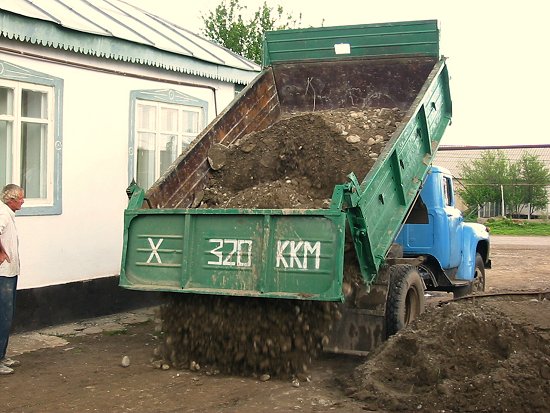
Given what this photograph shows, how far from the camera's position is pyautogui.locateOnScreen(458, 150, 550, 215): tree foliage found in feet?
138

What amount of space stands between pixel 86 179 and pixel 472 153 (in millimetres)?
41481

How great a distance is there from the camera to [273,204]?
7008 mm

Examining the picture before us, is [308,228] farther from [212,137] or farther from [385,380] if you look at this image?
[212,137]

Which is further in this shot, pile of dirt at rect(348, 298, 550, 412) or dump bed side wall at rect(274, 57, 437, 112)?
dump bed side wall at rect(274, 57, 437, 112)

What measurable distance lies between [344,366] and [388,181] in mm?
1909

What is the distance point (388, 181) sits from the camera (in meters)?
7.24

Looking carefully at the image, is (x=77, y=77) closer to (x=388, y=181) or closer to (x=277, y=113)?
(x=277, y=113)

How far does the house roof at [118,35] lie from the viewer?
8.73m

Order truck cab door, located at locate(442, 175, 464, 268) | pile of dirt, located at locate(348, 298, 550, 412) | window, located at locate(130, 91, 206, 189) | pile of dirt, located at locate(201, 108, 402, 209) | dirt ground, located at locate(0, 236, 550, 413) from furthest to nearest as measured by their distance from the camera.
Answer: window, located at locate(130, 91, 206, 189) → truck cab door, located at locate(442, 175, 464, 268) → pile of dirt, located at locate(201, 108, 402, 209) → dirt ground, located at locate(0, 236, 550, 413) → pile of dirt, located at locate(348, 298, 550, 412)

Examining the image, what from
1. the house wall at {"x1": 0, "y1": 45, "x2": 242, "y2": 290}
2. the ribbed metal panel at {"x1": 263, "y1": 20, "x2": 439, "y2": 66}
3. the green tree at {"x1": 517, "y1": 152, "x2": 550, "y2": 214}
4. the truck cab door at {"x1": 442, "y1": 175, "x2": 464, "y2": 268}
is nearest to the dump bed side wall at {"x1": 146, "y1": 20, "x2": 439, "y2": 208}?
the ribbed metal panel at {"x1": 263, "y1": 20, "x2": 439, "y2": 66}

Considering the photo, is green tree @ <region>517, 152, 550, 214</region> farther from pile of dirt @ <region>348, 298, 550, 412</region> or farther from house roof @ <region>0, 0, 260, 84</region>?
pile of dirt @ <region>348, 298, 550, 412</region>

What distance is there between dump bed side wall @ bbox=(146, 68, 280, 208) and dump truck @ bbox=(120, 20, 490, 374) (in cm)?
2

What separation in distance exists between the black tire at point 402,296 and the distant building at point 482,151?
33.4 metres

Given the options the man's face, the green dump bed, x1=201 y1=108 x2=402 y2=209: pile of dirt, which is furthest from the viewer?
x1=201 y1=108 x2=402 y2=209: pile of dirt
